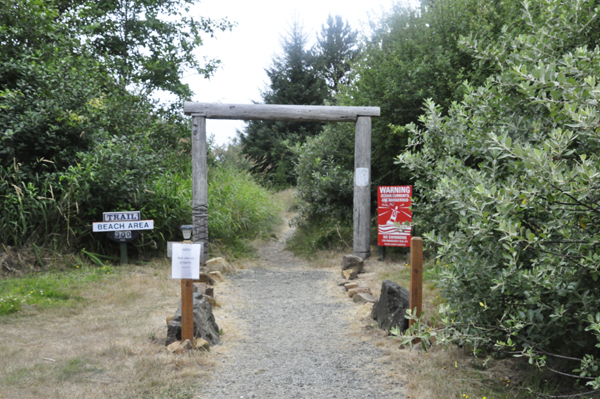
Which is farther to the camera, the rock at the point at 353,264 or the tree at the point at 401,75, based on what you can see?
the tree at the point at 401,75

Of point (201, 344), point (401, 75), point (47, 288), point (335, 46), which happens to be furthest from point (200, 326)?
point (335, 46)

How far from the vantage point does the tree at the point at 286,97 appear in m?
A: 20.8

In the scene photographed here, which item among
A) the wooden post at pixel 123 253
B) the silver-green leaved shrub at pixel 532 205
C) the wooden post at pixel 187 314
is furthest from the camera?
the wooden post at pixel 123 253

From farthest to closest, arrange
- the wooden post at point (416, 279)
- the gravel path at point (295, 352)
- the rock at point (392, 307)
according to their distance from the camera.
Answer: the rock at point (392, 307)
the wooden post at point (416, 279)
the gravel path at point (295, 352)

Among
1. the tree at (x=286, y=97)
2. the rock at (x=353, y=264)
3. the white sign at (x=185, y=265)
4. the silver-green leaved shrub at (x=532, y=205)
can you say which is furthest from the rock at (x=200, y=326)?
the tree at (x=286, y=97)

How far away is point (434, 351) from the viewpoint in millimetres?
4391

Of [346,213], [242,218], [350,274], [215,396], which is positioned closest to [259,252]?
[242,218]

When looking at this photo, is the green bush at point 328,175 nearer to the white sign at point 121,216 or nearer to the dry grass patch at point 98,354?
the white sign at point 121,216

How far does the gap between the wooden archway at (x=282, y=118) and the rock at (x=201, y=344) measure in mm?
4228

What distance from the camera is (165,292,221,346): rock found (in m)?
4.58

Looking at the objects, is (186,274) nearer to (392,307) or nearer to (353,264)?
(392,307)

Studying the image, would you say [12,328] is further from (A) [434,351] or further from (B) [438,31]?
(B) [438,31]

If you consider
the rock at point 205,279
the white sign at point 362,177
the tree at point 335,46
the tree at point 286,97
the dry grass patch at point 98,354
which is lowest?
the dry grass patch at point 98,354

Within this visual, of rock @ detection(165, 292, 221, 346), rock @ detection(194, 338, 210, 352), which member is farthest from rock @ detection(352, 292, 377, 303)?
rock @ detection(194, 338, 210, 352)
